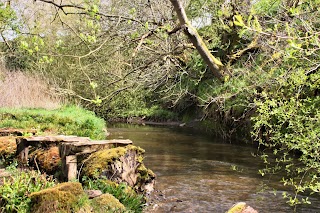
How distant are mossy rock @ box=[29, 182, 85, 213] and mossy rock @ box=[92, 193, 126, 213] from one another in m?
0.39

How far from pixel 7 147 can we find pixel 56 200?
441cm

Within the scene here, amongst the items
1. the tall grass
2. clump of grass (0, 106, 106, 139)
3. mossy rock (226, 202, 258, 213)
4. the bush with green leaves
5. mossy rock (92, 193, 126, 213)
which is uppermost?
the tall grass

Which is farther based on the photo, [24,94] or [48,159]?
[24,94]

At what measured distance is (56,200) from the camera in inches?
175

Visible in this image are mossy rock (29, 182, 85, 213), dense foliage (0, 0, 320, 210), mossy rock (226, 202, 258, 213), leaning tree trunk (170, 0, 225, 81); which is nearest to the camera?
mossy rock (29, 182, 85, 213)

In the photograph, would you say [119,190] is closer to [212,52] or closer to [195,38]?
[195,38]

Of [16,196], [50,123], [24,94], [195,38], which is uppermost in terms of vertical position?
[195,38]

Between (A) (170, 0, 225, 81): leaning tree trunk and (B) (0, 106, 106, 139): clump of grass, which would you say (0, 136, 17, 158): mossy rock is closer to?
(B) (0, 106, 106, 139): clump of grass

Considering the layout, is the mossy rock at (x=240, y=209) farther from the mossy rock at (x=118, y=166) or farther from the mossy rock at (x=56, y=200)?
the mossy rock at (x=118, y=166)

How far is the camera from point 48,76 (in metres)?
24.5

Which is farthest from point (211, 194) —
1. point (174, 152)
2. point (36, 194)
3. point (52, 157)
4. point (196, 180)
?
point (174, 152)

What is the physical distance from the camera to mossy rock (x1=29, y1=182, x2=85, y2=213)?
4.41 m

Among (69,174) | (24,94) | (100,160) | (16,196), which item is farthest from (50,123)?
(16,196)

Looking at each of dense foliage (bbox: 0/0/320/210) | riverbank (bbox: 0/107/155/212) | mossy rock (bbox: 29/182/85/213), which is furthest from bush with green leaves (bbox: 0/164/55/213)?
dense foliage (bbox: 0/0/320/210)
